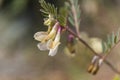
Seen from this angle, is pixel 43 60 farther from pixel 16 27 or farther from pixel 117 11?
pixel 117 11

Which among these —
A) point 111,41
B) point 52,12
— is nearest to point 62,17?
point 52,12

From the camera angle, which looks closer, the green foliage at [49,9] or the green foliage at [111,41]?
the green foliage at [49,9]

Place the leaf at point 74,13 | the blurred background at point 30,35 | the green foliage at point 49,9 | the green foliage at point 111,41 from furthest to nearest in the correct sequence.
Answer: the blurred background at point 30,35 < the leaf at point 74,13 < the green foliage at point 111,41 < the green foliage at point 49,9

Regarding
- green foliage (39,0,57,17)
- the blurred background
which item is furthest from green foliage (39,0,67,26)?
the blurred background

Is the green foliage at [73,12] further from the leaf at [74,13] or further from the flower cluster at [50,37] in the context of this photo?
the flower cluster at [50,37]

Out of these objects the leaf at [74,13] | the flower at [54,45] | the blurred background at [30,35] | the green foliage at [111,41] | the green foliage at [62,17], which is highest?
the green foliage at [62,17]

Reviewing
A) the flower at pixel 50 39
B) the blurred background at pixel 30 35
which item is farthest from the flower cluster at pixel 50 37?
the blurred background at pixel 30 35

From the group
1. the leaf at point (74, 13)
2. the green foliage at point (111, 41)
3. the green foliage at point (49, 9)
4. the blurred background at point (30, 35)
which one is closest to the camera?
the green foliage at point (49, 9)

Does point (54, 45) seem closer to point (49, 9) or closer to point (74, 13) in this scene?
point (49, 9)
